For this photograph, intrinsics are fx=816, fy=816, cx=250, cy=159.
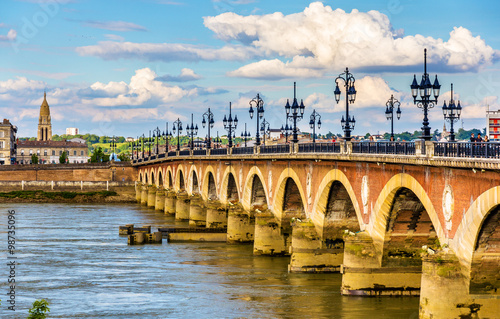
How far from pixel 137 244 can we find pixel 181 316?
26096mm

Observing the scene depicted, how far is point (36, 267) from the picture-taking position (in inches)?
1762

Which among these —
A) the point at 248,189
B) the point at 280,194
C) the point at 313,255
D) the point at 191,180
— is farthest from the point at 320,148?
the point at 191,180

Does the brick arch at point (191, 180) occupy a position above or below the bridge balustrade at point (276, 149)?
below

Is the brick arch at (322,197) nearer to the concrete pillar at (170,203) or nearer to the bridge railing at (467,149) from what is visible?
the bridge railing at (467,149)

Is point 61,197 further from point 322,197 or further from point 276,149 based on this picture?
point 322,197

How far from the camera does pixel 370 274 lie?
33094 millimetres

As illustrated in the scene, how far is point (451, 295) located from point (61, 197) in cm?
9434

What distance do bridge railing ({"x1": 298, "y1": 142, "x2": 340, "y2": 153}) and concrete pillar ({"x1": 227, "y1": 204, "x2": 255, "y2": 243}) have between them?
12.9 meters

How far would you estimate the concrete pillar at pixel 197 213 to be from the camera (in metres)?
73.3

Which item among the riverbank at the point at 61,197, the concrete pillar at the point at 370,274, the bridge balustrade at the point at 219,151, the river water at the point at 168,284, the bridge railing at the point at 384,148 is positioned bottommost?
the river water at the point at 168,284

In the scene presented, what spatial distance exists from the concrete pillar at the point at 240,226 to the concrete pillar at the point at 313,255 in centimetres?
1509

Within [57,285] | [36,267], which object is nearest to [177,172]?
[36,267]

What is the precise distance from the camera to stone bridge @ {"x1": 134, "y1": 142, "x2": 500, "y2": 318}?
24.1 m

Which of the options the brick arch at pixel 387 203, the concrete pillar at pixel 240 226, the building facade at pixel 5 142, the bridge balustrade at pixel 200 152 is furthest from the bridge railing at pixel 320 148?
the building facade at pixel 5 142
